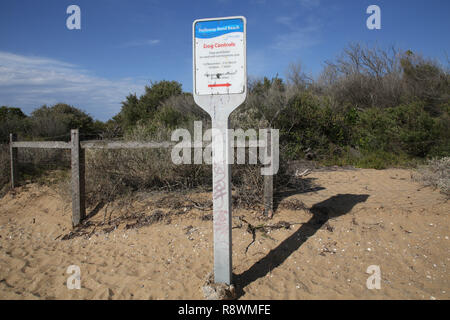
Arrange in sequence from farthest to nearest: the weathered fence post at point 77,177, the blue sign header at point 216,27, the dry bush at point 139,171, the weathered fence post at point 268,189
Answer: the dry bush at point 139,171
the weathered fence post at point 77,177
the weathered fence post at point 268,189
the blue sign header at point 216,27

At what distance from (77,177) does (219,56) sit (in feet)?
12.0

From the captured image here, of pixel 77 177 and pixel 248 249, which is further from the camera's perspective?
pixel 77 177

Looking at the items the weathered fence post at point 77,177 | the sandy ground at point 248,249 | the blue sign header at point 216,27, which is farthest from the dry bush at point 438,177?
the weathered fence post at point 77,177

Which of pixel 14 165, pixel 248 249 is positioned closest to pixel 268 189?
pixel 248 249

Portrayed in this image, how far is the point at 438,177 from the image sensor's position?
20.1ft

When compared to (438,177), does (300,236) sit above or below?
below

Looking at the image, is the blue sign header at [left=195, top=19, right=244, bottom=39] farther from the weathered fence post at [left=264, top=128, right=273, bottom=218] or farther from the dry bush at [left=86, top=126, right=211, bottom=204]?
the dry bush at [left=86, top=126, right=211, bottom=204]

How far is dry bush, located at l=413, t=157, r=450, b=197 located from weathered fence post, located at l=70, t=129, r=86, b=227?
6.49m

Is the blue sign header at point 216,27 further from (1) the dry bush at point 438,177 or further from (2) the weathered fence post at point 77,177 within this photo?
(1) the dry bush at point 438,177

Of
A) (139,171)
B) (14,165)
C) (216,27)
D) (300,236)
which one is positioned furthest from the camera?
(14,165)

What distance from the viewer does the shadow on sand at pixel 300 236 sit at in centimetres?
335

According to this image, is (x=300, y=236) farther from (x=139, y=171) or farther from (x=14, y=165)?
(x=14, y=165)

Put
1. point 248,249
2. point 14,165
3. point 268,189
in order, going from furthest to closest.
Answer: point 14,165, point 268,189, point 248,249
